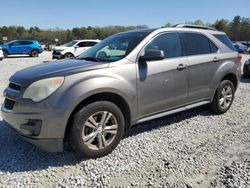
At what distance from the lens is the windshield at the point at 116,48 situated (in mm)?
3805

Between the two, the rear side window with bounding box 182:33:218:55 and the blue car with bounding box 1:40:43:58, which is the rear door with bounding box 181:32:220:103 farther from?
the blue car with bounding box 1:40:43:58

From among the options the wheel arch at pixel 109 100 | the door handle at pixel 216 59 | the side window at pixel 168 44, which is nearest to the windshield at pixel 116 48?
the side window at pixel 168 44

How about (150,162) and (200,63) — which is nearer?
(150,162)

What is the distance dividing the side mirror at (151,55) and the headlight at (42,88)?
1.24 meters

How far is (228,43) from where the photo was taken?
5.25m

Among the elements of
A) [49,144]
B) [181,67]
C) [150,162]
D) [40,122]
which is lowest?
[150,162]

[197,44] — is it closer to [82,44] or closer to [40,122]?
[40,122]

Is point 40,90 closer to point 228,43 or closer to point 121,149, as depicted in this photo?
point 121,149

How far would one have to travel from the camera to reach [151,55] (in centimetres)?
362

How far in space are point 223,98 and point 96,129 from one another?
10.1 feet

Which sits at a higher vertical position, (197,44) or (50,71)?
Answer: (197,44)

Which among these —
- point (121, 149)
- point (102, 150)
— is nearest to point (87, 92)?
point (102, 150)

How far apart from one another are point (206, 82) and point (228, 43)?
1231mm

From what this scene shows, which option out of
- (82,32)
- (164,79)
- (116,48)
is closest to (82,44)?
(116,48)
